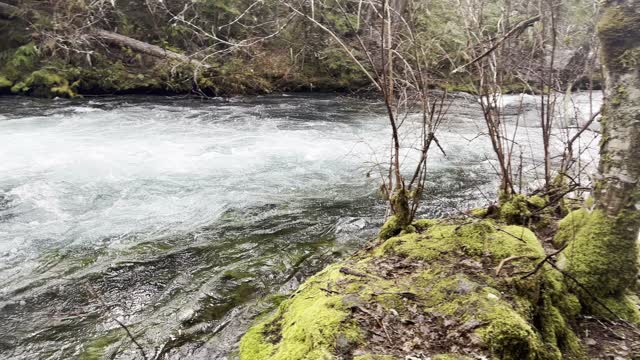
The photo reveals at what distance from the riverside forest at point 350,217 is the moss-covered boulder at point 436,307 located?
0.6 inches

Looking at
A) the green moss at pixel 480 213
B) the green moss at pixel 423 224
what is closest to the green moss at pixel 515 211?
the green moss at pixel 480 213

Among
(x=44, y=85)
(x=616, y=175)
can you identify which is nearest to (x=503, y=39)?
(x=616, y=175)

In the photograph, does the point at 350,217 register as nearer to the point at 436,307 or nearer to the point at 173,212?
the point at 173,212

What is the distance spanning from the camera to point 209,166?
859 cm

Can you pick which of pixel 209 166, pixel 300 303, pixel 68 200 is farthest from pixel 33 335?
pixel 209 166

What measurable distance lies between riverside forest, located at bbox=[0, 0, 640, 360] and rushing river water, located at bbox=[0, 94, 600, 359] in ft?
0.11

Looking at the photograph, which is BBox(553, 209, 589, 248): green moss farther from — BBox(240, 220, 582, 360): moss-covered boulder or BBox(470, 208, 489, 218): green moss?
BBox(470, 208, 489, 218): green moss

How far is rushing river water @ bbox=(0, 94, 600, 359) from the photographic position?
13.7ft

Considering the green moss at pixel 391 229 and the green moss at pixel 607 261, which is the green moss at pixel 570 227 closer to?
the green moss at pixel 607 261

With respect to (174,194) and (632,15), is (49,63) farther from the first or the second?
(632,15)

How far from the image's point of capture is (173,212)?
6582 mm

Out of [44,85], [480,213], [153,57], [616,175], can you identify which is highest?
[153,57]

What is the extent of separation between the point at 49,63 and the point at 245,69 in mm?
5607

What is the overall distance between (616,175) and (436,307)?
5.01 feet
